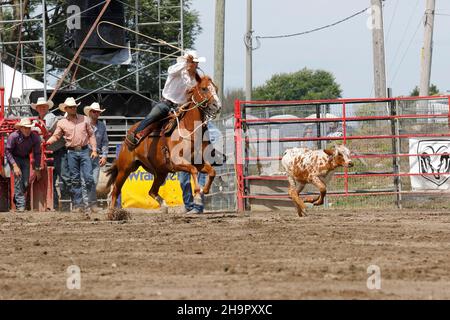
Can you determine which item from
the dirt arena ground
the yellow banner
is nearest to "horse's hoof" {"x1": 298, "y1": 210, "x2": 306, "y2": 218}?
the dirt arena ground

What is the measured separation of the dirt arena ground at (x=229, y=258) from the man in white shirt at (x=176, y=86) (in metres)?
1.76

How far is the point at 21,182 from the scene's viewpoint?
749 inches

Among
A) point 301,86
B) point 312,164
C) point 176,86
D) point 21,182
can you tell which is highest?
point 301,86

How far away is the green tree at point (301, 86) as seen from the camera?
371 feet

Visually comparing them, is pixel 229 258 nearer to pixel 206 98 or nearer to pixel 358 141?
pixel 206 98

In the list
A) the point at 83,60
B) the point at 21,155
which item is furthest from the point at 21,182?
the point at 83,60

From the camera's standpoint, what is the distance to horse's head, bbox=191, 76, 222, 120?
49.6ft

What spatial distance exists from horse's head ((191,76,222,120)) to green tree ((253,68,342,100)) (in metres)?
96.2

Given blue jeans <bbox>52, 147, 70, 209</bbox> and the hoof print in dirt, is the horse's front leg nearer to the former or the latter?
the hoof print in dirt

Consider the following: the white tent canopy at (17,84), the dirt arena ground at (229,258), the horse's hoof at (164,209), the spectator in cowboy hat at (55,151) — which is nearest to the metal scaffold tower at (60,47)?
the white tent canopy at (17,84)

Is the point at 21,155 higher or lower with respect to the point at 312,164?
higher

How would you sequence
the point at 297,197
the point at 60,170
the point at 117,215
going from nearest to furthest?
the point at 117,215 < the point at 297,197 < the point at 60,170

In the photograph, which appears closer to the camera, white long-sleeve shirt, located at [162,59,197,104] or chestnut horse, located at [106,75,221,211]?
chestnut horse, located at [106,75,221,211]

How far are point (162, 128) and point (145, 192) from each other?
4.53m
